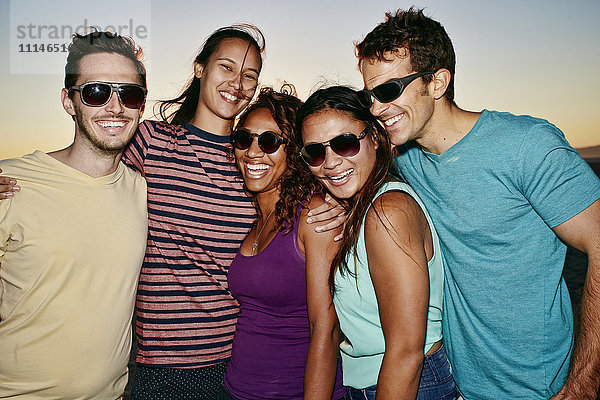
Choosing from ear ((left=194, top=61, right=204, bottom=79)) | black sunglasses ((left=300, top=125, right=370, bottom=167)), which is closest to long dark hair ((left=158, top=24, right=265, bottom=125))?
ear ((left=194, top=61, right=204, bottom=79))

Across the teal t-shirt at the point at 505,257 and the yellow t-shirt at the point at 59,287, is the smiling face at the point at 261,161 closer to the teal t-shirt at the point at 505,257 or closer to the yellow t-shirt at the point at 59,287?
the yellow t-shirt at the point at 59,287

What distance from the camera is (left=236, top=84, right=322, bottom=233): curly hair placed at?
310 cm

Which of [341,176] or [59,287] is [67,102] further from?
[341,176]

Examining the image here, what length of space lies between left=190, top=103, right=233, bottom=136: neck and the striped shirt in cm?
37

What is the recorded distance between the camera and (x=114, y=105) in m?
3.05

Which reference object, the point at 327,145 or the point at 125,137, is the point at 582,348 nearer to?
the point at 327,145

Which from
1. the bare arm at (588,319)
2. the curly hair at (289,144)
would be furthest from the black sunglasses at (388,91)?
the bare arm at (588,319)

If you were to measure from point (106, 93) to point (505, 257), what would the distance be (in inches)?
116

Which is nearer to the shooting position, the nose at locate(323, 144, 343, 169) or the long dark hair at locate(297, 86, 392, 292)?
the long dark hair at locate(297, 86, 392, 292)

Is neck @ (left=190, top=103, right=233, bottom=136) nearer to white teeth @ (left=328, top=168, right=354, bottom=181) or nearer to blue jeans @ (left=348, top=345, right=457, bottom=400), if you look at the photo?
white teeth @ (left=328, top=168, right=354, bottom=181)

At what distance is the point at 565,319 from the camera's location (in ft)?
8.87

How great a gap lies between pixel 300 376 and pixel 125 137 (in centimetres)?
206

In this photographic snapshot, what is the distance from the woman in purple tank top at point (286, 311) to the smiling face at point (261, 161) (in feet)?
0.71

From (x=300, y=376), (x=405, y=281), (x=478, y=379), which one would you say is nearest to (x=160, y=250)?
(x=300, y=376)
